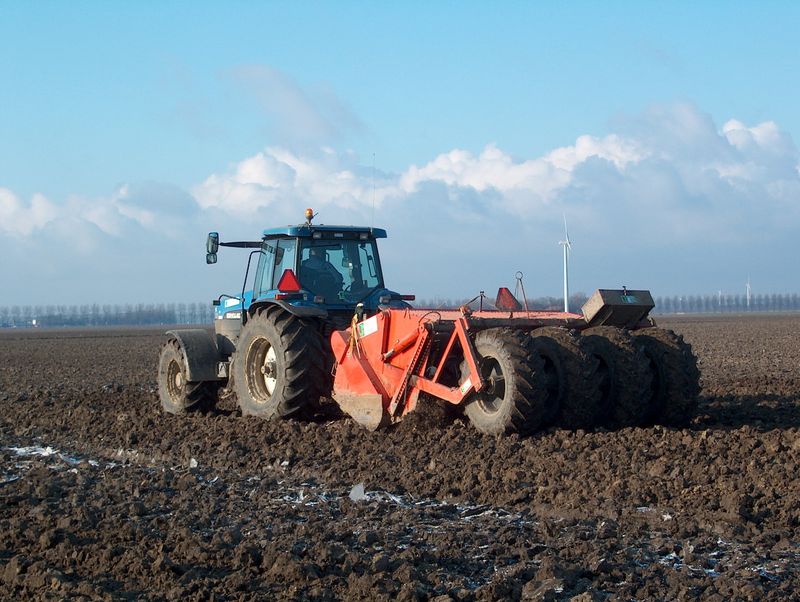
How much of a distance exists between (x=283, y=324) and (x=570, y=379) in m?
3.16

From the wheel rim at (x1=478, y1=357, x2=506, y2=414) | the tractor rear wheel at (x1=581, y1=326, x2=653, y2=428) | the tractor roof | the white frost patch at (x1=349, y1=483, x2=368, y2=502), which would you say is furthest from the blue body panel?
the white frost patch at (x1=349, y1=483, x2=368, y2=502)

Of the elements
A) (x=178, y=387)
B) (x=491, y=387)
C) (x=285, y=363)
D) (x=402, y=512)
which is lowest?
(x=402, y=512)

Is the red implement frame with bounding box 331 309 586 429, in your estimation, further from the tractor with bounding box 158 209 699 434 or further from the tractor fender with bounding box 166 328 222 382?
the tractor fender with bounding box 166 328 222 382

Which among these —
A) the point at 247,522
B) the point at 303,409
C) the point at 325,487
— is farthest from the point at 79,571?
the point at 303,409

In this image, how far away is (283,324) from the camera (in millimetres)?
10414

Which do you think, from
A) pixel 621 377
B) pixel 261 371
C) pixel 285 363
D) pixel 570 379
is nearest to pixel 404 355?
pixel 285 363

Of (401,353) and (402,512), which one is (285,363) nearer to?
(401,353)

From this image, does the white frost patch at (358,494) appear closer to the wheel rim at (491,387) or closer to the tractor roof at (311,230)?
the wheel rim at (491,387)

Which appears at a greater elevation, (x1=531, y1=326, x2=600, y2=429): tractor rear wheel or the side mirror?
the side mirror

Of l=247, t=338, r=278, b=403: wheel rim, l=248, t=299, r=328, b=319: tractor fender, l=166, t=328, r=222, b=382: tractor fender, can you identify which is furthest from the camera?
l=166, t=328, r=222, b=382: tractor fender

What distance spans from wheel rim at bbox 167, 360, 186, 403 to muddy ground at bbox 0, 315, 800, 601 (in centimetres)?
143

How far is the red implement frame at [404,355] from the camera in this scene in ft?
29.9

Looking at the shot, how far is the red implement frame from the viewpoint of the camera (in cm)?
911

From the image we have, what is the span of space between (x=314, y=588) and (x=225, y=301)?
8126 millimetres
